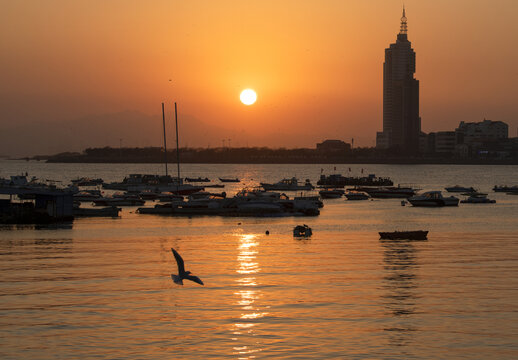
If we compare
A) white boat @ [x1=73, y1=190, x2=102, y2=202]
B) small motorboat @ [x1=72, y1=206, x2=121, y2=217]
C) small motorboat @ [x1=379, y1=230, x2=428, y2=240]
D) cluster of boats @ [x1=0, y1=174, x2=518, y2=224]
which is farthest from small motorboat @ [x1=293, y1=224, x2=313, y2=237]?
white boat @ [x1=73, y1=190, x2=102, y2=202]

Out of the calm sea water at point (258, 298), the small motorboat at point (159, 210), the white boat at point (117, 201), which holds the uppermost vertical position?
the white boat at point (117, 201)

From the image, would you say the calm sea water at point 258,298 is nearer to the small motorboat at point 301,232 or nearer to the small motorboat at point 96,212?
the small motorboat at point 301,232

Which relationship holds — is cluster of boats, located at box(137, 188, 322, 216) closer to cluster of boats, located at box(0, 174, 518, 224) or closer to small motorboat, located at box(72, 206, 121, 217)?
cluster of boats, located at box(0, 174, 518, 224)

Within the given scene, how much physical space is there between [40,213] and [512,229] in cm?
4503

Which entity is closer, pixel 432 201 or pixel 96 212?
pixel 96 212

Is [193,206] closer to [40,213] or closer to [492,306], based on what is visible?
[40,213]

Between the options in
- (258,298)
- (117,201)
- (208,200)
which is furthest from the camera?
(117,201)

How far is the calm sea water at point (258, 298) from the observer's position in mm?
25141

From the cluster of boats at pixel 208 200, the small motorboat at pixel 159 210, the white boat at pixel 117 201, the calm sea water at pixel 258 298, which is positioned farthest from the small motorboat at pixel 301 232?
→ the white boat at pixel 117 201

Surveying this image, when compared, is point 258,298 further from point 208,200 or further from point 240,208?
point 208,200

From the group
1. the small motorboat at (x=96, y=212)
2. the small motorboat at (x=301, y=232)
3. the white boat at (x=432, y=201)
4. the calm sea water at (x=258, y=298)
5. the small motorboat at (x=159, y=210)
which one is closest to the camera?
the calm sea water at (x=258, y=298)

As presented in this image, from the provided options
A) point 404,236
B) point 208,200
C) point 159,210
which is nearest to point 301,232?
point 404,236

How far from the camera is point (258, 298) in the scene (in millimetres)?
32312

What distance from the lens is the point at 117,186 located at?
5837 inches
